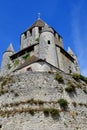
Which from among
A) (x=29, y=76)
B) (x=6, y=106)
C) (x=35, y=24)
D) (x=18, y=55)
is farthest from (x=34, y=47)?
(x=6, y=106)

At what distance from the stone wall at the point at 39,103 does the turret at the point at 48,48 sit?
26.9 feet

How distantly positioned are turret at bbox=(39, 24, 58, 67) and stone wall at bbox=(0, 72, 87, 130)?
8.19m

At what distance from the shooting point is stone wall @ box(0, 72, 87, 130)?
14.9 m

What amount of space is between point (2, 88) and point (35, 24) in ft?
59.7

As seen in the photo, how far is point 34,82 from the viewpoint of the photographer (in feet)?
55.6

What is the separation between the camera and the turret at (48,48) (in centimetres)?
2625

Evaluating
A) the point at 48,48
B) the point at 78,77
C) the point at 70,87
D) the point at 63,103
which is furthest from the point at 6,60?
the point at 63,103

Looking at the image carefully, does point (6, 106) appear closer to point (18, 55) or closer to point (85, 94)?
point (85, 94)

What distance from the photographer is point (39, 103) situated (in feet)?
51.7

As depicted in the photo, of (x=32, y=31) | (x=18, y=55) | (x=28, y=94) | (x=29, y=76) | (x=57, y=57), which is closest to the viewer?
(x=28, y=94)

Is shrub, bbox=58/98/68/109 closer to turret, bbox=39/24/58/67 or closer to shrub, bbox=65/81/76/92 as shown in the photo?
shrub, bbox=65/81/76/92

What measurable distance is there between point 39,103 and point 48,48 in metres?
12.2

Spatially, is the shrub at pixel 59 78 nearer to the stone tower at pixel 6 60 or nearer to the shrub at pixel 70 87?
the shrub at pixel 70 87

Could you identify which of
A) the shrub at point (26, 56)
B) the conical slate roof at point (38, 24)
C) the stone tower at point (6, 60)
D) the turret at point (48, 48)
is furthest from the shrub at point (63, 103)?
the conical slate roof at point (38, 24)
